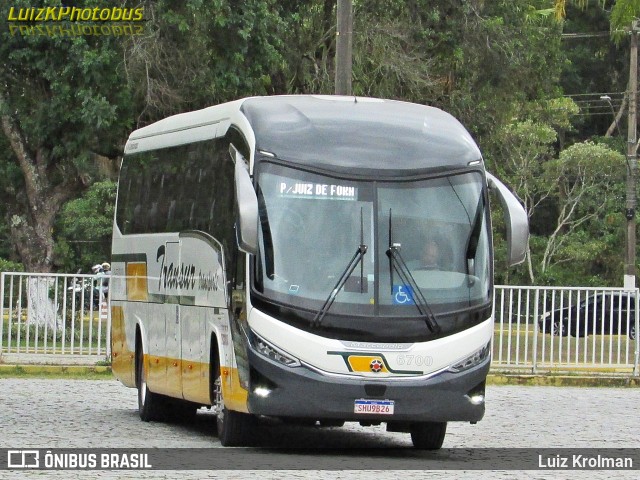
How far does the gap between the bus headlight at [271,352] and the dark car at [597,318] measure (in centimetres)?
1283

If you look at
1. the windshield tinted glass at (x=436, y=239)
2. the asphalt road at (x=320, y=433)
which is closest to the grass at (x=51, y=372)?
the asphalt road at (x=320, y=433)

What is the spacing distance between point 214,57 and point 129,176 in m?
11.5

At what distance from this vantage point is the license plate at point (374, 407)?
44.3ft

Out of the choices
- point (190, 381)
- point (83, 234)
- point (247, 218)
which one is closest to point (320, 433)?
point (190, 381)

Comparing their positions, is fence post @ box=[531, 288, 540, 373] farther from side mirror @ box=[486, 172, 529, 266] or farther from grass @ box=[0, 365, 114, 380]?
side mirror @ box=[486, 172, 529, 266]

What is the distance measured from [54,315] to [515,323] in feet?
24.1

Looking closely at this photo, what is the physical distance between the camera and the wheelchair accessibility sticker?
1382 cm

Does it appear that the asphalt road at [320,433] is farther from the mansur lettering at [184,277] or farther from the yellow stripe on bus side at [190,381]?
the mansur lettering at [184,277]

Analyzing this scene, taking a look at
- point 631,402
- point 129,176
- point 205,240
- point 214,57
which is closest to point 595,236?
point 214,57

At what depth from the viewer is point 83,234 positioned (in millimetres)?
65500

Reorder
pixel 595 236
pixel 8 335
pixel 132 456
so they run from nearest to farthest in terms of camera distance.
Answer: pixel 132 456 → pixel 8 335 → pixel 595 236

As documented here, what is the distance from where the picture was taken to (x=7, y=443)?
1380 cm

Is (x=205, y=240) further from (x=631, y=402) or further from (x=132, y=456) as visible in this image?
(x=631, y=402)

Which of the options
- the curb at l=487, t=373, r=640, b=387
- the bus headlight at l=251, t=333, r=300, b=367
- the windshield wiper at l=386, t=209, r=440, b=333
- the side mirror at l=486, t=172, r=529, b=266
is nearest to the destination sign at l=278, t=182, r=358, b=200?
the windshield wiper at l=386, t=209, r=440, b=333
